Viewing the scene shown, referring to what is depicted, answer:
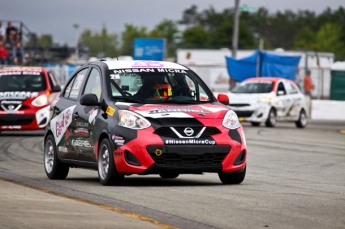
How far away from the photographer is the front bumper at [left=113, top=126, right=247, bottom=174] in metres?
10.7

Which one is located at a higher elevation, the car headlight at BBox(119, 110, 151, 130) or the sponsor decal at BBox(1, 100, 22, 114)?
the car headlight at BBox(119, 110, 151, 130)

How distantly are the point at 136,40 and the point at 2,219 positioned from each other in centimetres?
5161

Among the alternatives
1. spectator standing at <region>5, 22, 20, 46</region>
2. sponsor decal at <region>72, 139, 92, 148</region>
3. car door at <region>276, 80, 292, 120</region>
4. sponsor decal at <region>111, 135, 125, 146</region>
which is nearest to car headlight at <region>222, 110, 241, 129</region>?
sponsor decal at <region>111, 135, 125, 146</region>

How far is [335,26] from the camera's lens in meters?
143

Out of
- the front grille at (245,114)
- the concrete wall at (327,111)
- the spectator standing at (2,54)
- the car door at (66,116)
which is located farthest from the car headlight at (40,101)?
the spectator standing at (2,54)

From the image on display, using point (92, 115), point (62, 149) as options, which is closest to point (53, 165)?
point (62, 149)

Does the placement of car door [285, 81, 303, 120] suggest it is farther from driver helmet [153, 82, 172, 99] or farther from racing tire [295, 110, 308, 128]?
driver helmet [153, 82, 172, 99]

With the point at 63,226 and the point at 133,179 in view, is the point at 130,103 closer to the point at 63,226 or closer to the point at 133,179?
the point at 133,179

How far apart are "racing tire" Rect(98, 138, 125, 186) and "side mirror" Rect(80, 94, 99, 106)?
0.54m

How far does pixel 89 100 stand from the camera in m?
11.5

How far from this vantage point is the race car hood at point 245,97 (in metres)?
29.4

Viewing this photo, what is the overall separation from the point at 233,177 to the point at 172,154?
3.39 feet

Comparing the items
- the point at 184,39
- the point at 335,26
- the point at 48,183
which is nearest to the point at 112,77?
the point at 48,183

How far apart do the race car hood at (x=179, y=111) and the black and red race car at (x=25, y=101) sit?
11519 mm
